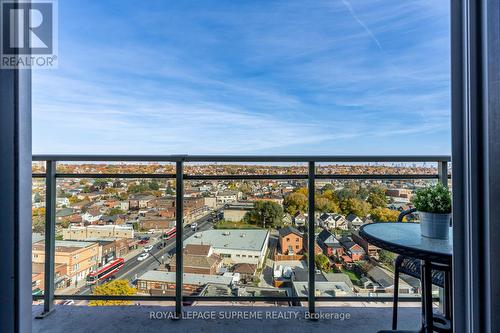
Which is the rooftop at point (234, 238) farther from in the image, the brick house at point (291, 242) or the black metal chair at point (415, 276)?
the black metal chair at point (415, 276)

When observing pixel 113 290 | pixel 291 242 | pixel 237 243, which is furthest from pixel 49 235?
pixel 291 242

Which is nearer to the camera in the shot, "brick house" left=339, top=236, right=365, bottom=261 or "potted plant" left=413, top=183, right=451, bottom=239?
"potted plant" left=413, top=183, right=451, bottom=239

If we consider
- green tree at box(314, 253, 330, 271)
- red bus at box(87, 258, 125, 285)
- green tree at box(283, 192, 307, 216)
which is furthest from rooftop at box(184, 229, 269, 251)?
red bus at box(87, 258, 125, 285)

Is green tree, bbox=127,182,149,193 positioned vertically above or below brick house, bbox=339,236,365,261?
above

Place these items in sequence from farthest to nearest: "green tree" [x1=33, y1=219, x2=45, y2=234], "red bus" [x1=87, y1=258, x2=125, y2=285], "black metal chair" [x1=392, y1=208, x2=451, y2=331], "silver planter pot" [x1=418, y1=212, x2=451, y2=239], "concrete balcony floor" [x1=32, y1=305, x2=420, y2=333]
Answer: "red bus" [x1=87, y1=258, x2=125, y2=285]
"green tree" [x1=33, y1=219, x2=45, y2=234]
"concrete balcony floor" [x1=32, y1=305, x2=420, y2=333]
"black metal chair" [x1=392, y1=208, x2=451, y2=331]
"silver planter pot" [x1=418, y1=212, x2=451, y2=239]

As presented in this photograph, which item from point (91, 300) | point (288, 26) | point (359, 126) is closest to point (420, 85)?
point (359, 126)

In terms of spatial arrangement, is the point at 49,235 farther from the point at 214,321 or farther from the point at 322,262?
the point at 322,262

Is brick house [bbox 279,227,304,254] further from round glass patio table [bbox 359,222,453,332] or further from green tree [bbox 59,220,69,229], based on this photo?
green tree [bbox 59,220,69,229]
